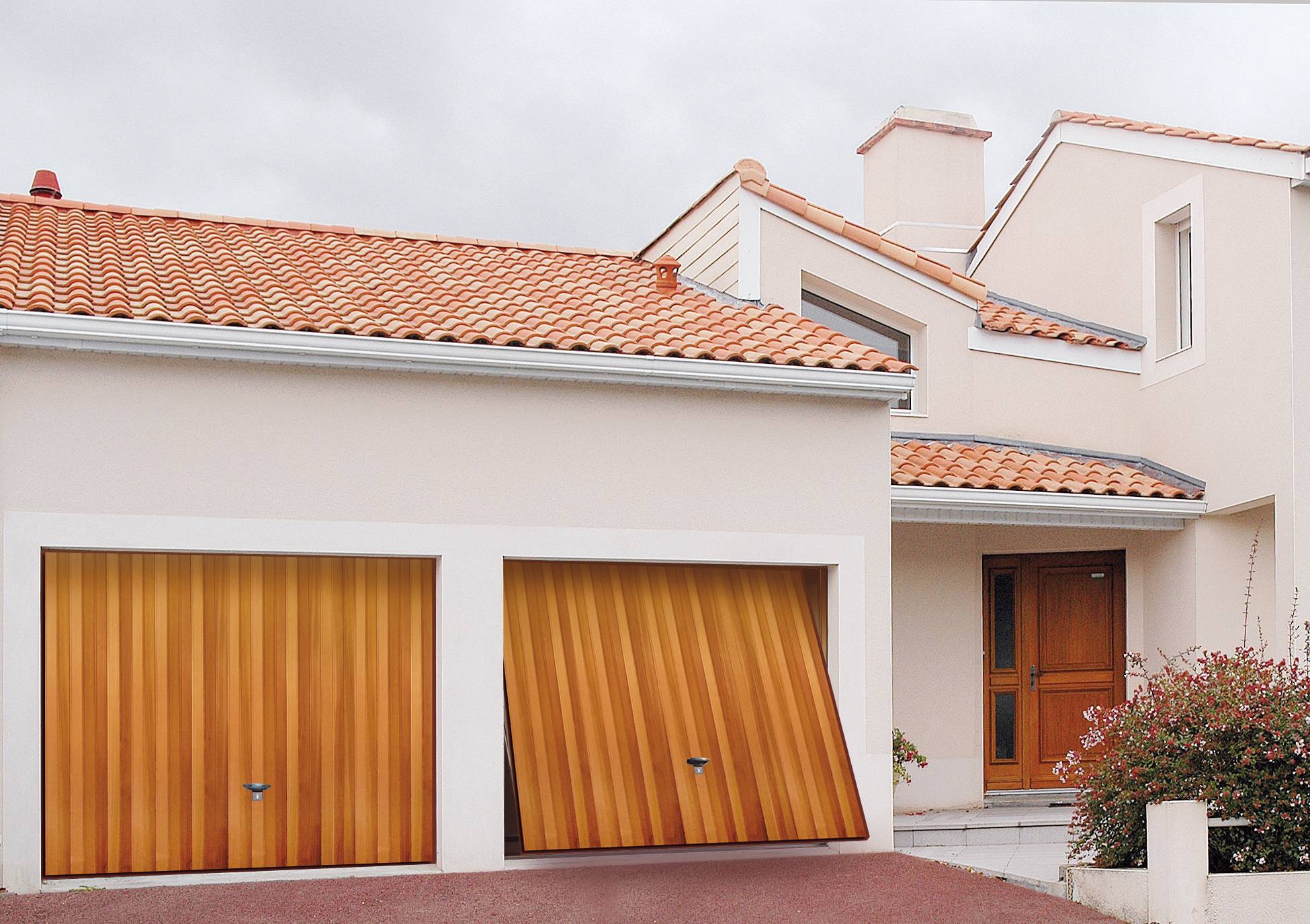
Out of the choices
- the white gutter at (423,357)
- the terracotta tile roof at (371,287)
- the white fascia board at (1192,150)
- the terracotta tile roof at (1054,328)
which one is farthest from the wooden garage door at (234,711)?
the white fascia board at (1192,150)

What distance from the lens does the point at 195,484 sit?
32.3ft

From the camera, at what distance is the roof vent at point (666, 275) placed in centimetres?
1390

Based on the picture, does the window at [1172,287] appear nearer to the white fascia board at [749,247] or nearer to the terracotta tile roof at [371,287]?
the white fascia board at [749,247]

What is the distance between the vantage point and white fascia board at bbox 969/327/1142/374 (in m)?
15.3

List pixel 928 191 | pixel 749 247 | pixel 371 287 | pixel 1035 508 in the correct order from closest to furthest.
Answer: pixel 371 287 → pixel 1035 508 → pixel 749 247 → pixel 928 191

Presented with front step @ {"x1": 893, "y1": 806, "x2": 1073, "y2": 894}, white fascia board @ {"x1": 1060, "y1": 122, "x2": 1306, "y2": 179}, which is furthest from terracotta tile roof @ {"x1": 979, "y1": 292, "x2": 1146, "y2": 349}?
front step @ {"x1": 893, "y1": 806, "x2": 1073, "y2": 894}

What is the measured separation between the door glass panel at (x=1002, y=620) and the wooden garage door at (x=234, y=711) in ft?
22.8

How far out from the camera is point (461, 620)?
409 inches

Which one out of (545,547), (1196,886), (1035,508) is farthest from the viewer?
(1035,508)

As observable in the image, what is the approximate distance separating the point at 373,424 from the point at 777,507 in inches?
135

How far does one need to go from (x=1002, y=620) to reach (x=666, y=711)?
5.53 m

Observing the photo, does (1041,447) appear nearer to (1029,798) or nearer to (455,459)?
(1029,798)

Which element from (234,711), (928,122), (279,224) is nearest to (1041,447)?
(928,122)

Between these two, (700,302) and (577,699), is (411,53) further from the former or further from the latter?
(577,699)
